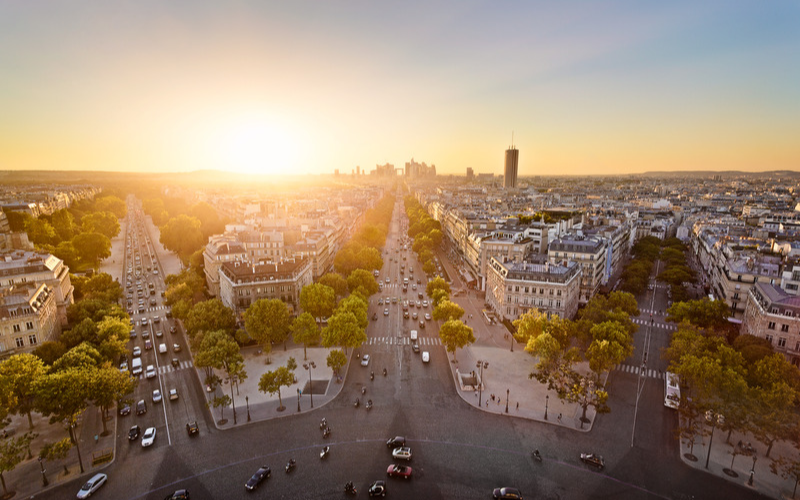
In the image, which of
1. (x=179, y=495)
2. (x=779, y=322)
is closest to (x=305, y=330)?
(x=179, y=495)

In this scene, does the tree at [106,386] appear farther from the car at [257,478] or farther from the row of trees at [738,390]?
the row of trees at [738,390]

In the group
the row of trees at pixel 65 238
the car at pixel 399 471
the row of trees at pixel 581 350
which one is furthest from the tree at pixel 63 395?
the row of trees at pixel 65 238

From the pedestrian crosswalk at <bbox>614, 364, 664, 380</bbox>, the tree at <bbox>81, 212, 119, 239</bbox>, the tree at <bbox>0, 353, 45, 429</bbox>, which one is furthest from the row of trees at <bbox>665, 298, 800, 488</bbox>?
the tree at <bbox>81, 212, 119, 239</bbox>

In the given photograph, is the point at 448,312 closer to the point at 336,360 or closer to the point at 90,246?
the point at 336,360

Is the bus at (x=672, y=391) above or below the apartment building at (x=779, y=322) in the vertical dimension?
below

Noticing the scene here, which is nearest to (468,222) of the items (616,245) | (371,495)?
(616,245)

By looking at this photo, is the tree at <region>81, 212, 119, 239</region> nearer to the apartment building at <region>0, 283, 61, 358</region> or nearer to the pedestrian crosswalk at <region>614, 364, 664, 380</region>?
the apartment building at <region>0, 283, 61, 358</region>
